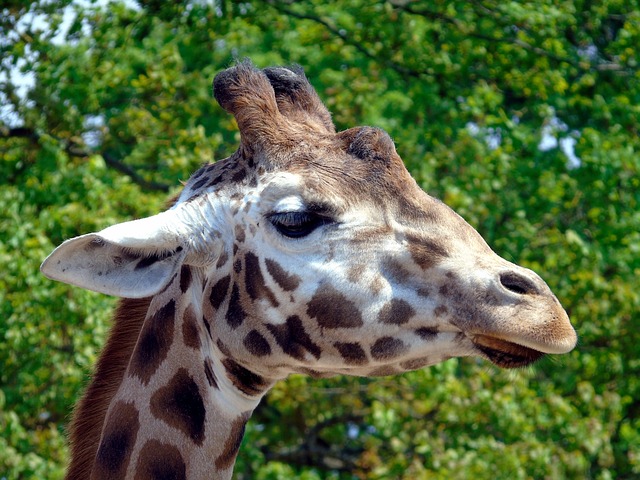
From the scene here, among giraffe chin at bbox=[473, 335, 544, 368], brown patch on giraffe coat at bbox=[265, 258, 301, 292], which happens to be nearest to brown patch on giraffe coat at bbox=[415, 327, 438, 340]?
giraffe chin at bbox=[473, 335, 544, 368]

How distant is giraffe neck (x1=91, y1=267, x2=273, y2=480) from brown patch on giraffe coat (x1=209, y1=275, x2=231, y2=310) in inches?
3.0

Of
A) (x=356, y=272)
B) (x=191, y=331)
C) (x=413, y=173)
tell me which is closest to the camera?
(x=356, y=272)

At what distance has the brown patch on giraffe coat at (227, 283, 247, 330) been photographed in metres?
3.49

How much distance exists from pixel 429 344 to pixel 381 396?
6954mm

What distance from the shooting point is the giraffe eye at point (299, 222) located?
3.43 meters

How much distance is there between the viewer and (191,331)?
3609 mm

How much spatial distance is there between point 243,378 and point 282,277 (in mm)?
377

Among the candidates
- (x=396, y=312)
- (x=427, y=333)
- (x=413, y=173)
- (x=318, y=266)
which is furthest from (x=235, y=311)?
(x=413, y=173)

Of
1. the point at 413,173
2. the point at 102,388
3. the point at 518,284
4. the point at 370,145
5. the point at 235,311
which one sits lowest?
the point at 413,173

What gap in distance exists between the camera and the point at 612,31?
1486cm

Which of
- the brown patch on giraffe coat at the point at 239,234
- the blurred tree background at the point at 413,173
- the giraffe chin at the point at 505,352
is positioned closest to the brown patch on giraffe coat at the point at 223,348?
the brown patch on giraffe coat at the point at 239,234

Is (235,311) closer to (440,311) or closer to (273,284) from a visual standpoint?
(273,284)

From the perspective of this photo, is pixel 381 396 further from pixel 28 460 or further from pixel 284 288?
pixel 284 288

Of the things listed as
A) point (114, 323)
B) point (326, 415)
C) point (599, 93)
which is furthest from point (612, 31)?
point (114, 323)
